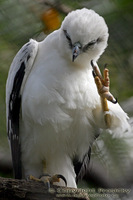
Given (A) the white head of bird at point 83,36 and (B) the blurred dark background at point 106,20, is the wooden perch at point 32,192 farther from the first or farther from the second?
(A) the white head of bird at point 83,36

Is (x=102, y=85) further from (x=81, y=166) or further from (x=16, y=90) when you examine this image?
(x=81, y=166)

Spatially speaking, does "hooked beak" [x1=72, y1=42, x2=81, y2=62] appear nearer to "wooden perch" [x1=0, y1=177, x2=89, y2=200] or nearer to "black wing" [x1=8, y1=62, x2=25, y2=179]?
"black wing" [x1=8, y1=62, x2=25, y2=179]

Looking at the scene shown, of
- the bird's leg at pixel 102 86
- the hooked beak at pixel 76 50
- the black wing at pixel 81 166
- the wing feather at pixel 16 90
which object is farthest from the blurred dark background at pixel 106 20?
the black wing at pixel 81 166

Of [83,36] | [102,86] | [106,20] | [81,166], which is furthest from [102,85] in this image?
[106,20]

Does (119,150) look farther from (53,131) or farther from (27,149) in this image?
(27,149)

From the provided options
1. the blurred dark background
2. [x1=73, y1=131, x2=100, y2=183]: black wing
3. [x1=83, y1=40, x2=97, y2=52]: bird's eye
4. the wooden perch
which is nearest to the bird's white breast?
[x1=83, y1=40, x2=97, y2=52]: bird's eye

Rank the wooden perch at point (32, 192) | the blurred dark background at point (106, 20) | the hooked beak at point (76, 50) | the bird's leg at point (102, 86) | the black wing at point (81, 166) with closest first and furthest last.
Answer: the blurred dark background at point (106, 20) → the wooden perch at point (32, 192) → the hooked beak at point (76, 50) → the bird's leg at point (102, 86) → the black wing at point (81, 166)

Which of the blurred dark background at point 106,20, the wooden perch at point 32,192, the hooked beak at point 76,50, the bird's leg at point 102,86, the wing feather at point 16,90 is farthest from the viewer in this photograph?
the wing feather at point 16,90

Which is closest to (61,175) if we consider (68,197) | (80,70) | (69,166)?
(69,166)
